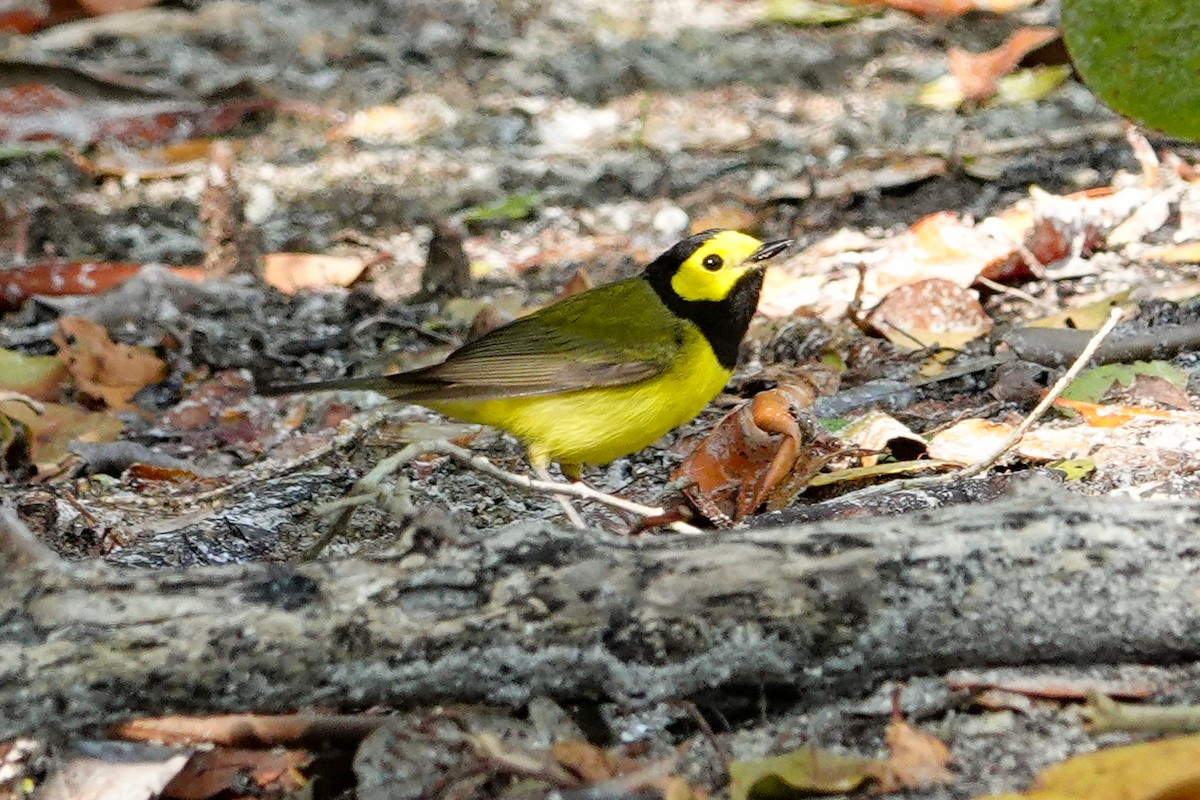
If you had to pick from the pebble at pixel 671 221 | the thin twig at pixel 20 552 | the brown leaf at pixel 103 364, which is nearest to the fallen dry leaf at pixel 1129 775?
the thin twig at pixel 20 552

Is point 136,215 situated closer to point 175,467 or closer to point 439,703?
point 175,467

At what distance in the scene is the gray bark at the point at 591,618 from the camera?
2.31m

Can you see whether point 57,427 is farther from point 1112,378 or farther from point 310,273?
point 1112,378

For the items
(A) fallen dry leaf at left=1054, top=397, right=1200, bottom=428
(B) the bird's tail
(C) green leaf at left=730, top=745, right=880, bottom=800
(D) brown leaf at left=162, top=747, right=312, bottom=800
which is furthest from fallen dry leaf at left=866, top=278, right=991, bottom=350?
(D) brown leaf at left=162, top=747, right=312, bottom=800

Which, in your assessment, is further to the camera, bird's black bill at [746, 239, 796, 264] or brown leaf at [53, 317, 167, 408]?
brown leaf at [53, 317, 167, 408]

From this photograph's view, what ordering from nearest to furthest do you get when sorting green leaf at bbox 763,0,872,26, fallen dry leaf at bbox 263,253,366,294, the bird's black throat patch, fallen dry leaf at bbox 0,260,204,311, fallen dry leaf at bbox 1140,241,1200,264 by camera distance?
1. the bird's black throat patch
2. fallen dry leaf at bbox 1140,241,1200,264
3. fallen dry leaf at bbox 0,260,204,311
4. fallen dry leaf at bbox 263,253,366,294
5. green leaf at bbox 763,0,872,26

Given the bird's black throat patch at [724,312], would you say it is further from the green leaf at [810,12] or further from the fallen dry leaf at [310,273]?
the green leaf at [810,12]

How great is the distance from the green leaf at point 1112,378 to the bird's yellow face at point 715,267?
1.08 metres

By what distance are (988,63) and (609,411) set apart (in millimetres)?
4064

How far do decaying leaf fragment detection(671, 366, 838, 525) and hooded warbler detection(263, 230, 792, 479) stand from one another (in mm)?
629

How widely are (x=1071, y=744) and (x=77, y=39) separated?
8397 mm

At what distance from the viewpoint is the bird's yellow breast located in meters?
4.34

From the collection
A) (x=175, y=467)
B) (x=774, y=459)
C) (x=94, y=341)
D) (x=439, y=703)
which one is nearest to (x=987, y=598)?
(x=439, y=703)

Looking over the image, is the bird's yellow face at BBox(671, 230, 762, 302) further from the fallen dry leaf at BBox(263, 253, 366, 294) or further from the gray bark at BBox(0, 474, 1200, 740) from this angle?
the gray bark at BBox(0, 474, 1200, 740)
